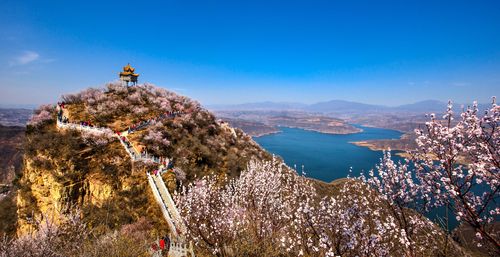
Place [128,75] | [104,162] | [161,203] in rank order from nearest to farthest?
[161,203] < [104,162] < [128,75]

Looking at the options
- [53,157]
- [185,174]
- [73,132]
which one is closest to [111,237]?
[185,174]

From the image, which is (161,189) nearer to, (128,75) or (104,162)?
(104,162)

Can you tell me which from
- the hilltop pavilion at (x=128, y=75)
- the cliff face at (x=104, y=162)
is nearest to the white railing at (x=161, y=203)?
the cliff face at (x=104, y=162)

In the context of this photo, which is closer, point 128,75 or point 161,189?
point 161,189

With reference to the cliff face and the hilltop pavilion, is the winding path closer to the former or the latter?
the cliff face

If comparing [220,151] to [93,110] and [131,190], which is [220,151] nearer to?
[131,190]

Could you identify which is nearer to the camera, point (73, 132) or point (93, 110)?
point (73, 132)

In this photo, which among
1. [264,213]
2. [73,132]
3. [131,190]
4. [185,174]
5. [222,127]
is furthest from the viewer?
[222,127]

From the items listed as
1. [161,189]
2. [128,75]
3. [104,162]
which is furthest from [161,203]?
[128,75]
